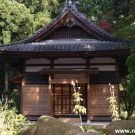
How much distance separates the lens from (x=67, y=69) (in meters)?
11.2

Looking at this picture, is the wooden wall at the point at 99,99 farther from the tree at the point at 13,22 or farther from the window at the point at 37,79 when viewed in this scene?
the tree at the point at 13,22

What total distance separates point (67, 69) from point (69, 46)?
4.24 ft

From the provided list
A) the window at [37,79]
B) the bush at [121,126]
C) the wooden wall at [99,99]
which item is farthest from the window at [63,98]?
the bush at [121,126]

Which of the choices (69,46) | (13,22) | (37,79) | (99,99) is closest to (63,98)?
(37,79)

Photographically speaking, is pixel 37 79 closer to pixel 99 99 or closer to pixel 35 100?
pixel 35 100

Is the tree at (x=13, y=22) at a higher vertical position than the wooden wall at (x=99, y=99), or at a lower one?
higher

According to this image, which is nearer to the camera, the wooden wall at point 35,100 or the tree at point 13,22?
the wooden wall at point 35,100

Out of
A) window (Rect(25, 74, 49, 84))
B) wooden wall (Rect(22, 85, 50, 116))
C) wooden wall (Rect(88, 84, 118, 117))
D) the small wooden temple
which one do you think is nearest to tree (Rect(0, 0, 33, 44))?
the small wooden temple

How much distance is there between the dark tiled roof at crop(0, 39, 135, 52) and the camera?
1092 cm

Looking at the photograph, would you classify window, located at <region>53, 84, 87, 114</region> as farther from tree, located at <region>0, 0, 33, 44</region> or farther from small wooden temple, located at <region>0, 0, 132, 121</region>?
tree, located at <region>0, 0, 33, 44</region>

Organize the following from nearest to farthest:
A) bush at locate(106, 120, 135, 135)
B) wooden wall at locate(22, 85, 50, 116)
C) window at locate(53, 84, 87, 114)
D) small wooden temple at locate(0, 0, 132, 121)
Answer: bush at locate(106, 120, 135, 135)
small wooden temple at locate(0, 0, 132, 121)
wooden wall at locate(22, 85, 50, 116)
window at locate(53, 84, 87, 114)

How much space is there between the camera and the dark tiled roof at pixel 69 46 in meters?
10.9

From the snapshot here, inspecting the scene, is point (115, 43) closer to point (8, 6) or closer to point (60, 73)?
point (60, 73)

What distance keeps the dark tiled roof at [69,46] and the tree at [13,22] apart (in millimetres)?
9674
